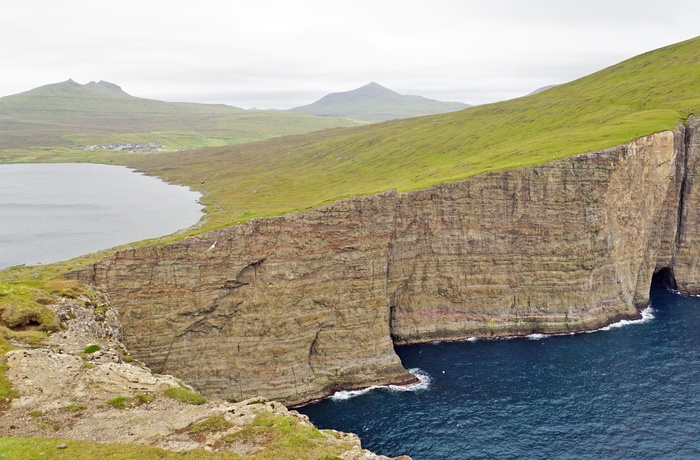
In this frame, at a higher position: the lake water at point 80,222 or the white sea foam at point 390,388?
the lake water at point 80,222

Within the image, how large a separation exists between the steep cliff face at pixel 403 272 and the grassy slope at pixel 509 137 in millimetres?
8460

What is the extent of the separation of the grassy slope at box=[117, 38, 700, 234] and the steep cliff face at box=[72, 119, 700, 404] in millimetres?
8460

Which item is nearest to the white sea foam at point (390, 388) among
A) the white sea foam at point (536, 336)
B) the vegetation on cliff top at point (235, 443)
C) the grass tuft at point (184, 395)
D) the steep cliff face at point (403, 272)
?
the steep cliff face at point (403, 272)

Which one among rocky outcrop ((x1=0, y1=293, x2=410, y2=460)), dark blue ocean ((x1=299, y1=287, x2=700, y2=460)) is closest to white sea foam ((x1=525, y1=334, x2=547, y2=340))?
dark blue ocean ((x1=299, y1=287, x2=700, y2=460))

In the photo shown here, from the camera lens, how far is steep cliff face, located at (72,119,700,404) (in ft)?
217

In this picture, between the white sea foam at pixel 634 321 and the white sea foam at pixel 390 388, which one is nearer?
the white sea foam at pixel 390 388

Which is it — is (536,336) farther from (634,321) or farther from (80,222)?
(80,222)

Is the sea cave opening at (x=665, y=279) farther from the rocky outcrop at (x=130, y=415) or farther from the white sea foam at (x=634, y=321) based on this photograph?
the rocky outcrop at (x=130, y=415)

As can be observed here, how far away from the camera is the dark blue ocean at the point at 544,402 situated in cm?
5516

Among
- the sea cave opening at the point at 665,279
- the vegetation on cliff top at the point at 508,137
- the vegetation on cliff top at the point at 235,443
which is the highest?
the vegetation on cliff top at the point at 508,137

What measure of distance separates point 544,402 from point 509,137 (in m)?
103

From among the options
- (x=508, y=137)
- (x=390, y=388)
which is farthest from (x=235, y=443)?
(x=508, y=137)

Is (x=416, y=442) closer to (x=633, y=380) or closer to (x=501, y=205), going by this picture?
(x=633, y=380)

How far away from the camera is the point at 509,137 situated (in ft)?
484
